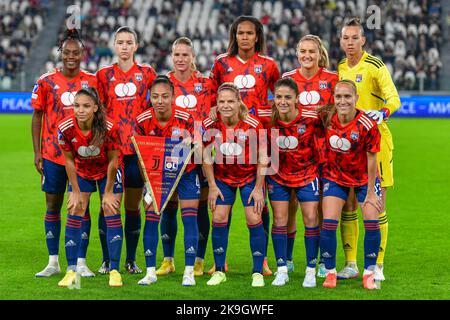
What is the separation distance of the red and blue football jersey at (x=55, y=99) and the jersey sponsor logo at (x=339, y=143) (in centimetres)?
215

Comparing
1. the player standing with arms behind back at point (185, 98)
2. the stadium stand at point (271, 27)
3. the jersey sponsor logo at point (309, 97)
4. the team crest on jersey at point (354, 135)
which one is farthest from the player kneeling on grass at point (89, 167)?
the stadium stand at point (271, 27)

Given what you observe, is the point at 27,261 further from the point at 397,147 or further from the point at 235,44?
the point at 397,147

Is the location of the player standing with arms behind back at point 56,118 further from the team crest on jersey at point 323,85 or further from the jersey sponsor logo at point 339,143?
the jersey sponsor logo at point 339,143

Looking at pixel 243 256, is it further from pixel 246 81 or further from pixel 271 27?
pixel 271 27

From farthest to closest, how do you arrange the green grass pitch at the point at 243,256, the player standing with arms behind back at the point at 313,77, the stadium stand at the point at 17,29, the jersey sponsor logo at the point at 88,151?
the stadium stand at the point at 17,29 → the player standing with arms behind back at the point at 313,77 → the jersey sponsor logo at the point at 88,151 → the green grass pitch at the point at 243,256

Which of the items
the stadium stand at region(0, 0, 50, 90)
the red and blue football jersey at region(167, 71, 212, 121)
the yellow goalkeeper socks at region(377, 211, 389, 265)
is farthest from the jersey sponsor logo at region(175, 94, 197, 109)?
the stadium stand at region(0, 0, 50, 90)

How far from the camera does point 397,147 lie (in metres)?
19.8

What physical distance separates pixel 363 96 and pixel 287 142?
0.91 m

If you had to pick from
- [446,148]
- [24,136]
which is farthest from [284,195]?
[24,136]

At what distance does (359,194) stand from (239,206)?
5266 mm

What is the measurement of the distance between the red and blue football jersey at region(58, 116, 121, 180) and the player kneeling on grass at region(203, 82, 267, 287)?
80cm

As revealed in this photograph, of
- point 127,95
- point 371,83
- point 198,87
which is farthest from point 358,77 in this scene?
point 127,95

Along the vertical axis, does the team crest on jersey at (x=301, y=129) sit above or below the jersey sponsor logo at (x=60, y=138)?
above

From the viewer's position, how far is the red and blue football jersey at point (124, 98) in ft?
24.5
